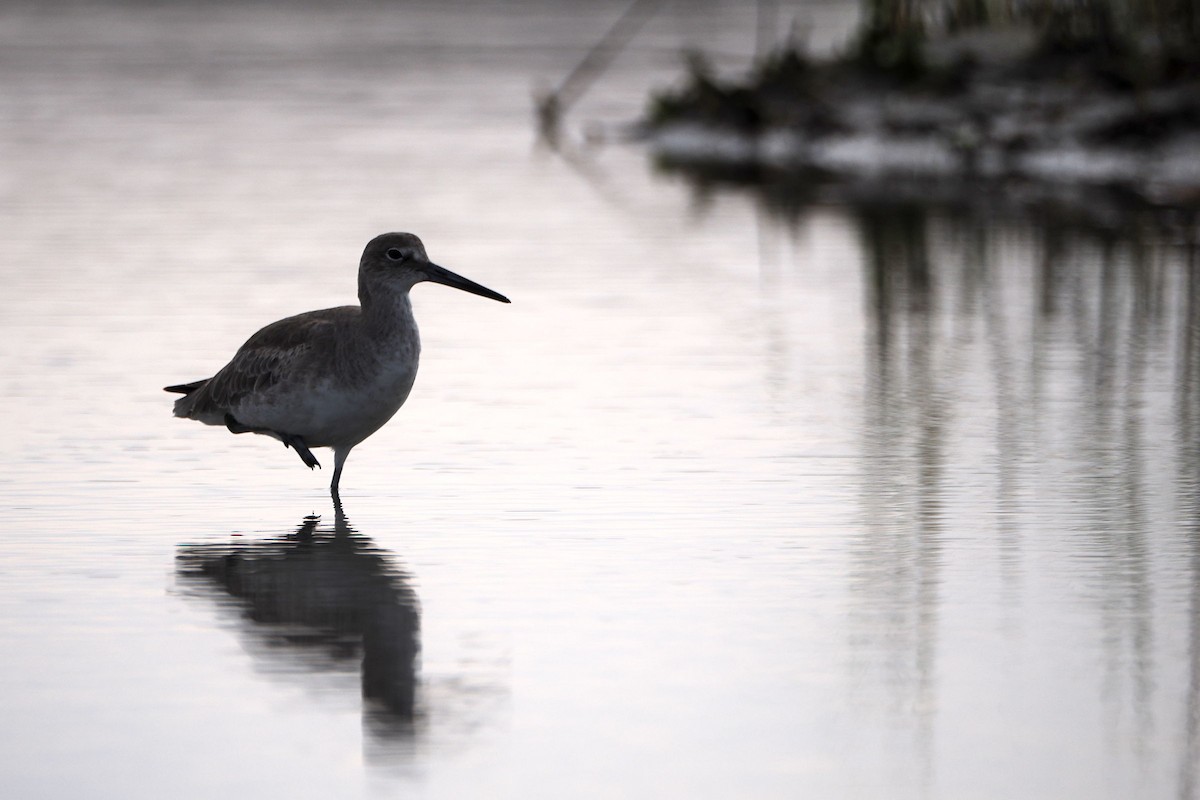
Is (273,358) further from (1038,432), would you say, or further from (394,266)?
(1038,432)

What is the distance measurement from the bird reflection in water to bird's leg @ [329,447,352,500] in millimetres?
238

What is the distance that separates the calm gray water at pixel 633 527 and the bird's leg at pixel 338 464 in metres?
0.15

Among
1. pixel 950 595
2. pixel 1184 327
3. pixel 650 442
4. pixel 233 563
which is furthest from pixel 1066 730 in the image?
pixel 1184 327

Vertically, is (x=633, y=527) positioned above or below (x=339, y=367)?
below

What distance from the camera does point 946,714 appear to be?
18.0ft

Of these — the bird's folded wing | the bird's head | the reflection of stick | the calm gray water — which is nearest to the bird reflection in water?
the calm gray water

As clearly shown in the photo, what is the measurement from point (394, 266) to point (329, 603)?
1.92 m

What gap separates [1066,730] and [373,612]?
2.19 metres

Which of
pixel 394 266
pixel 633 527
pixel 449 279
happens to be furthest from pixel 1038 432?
pixel 394 266

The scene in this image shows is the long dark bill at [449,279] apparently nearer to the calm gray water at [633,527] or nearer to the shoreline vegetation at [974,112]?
the calm gray water at [633,527]

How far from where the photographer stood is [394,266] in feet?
26.8

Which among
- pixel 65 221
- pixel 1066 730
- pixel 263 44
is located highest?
pixel 263 44

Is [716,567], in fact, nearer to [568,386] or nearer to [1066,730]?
[1066,730]

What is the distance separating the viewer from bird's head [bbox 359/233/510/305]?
810 cm
